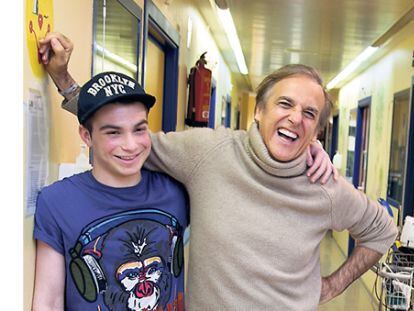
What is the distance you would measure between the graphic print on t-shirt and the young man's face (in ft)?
0.38

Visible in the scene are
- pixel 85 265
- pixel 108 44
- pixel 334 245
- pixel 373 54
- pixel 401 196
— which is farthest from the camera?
pixel 334 245

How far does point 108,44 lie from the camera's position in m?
1.81

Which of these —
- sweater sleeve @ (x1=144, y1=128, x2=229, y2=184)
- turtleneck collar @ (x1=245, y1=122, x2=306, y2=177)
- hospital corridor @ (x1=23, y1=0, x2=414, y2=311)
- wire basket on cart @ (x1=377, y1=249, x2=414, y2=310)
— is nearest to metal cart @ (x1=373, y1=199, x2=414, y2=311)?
wire basket on cart @ (x1=377, y1=249, x2=414, y2=310)

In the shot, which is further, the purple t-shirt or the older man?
the older man

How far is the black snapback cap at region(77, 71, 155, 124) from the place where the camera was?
3.48 ft

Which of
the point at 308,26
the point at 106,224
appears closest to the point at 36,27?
the point at 106,224

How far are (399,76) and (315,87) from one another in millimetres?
3394

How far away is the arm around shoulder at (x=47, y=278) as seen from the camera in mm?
1061

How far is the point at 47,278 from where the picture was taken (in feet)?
3.50

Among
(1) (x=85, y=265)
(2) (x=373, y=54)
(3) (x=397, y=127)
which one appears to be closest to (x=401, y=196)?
(3) (x=397, y=127)

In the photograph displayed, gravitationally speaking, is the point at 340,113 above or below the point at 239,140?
above

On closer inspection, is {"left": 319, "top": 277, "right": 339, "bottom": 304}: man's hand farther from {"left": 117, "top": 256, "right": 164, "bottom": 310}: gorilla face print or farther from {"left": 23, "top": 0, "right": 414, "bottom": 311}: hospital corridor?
{"left": 117, "top": 256, "right": 164, "bottom": 310}: gorilla face print

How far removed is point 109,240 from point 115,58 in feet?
3.56

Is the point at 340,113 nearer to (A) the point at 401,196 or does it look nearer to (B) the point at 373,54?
(B) the point at 373,54
